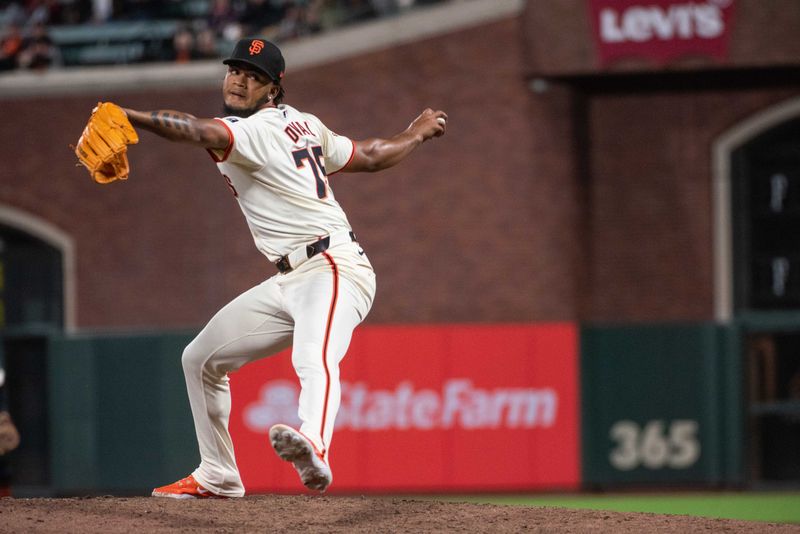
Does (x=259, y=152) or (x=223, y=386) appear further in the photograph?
(x=223, y=386)

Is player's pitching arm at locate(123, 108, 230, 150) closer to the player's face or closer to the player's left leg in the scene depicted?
the player's face

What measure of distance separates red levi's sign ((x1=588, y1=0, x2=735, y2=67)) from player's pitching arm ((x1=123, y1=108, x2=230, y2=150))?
888 centimetres

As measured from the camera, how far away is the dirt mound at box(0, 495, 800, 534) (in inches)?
226

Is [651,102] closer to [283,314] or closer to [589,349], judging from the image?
[589,349]

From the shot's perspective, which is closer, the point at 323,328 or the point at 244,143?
the point at 244,143

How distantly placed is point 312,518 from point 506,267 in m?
9.09

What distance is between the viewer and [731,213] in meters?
14.8

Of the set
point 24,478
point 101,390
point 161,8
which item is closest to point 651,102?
point 161,8

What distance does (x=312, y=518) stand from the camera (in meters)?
6.01

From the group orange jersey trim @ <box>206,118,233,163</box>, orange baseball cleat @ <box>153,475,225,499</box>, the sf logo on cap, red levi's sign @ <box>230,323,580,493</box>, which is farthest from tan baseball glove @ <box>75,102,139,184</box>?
red levi's sign @ <box>230,323,580,493</box>

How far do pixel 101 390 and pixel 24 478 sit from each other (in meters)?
1.68

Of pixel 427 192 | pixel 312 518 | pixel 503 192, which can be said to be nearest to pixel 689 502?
pixel 503 192

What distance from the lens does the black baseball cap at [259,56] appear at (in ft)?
19.3

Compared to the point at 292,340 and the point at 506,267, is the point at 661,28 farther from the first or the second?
the point at 292,340
